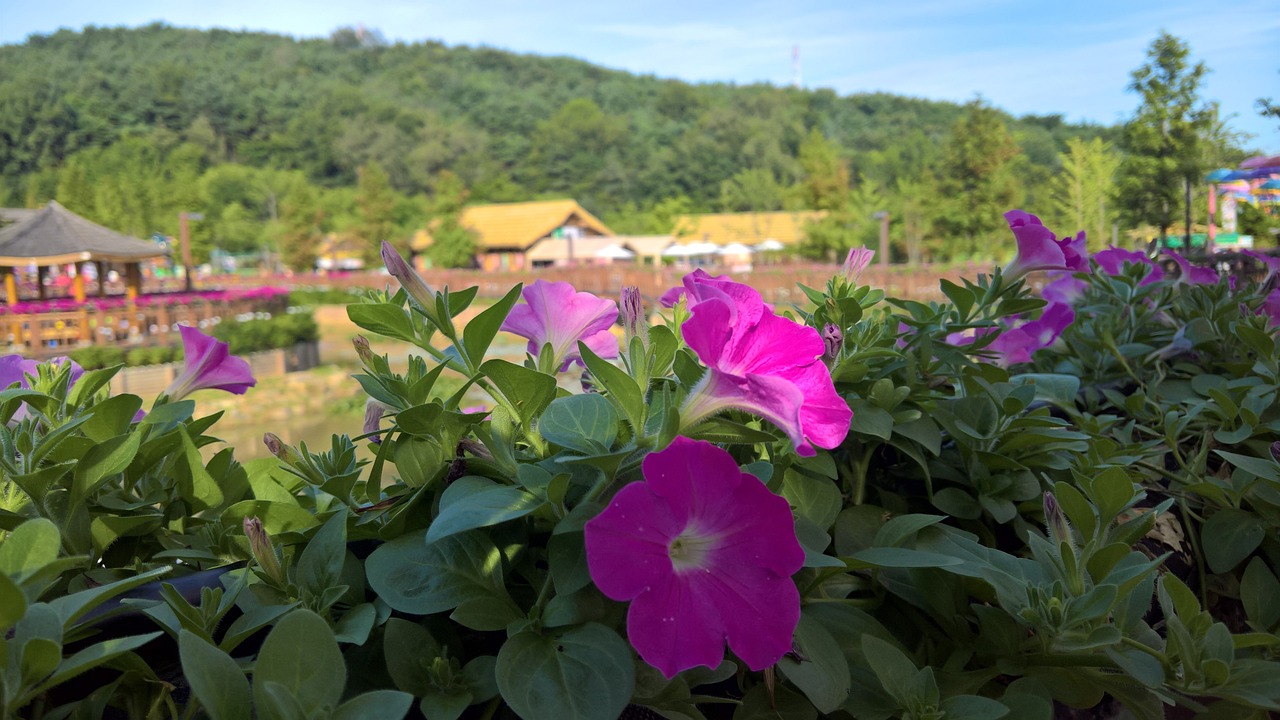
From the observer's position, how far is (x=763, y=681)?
0.65 metres

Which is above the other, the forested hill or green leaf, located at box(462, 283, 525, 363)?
the forested hill

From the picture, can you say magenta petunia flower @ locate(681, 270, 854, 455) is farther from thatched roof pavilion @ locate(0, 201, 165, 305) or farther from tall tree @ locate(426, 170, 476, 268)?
tall tree @ locate(426, 170, 476, 268)

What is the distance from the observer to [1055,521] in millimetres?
640

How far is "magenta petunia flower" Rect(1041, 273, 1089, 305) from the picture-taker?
1.58 meters

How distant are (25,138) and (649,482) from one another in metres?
93.2

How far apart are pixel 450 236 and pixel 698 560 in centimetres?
4746

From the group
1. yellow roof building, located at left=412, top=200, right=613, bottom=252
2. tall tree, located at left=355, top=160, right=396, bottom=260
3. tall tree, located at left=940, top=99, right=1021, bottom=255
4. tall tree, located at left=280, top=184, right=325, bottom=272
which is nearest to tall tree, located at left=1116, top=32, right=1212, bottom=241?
tall tree, located at left=940, top=99, right=1021, bottom=255

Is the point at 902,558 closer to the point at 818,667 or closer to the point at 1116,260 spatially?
the point at 818,667

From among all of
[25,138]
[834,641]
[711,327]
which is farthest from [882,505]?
[25,138]

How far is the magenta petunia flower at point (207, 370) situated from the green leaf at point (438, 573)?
0.43 metres

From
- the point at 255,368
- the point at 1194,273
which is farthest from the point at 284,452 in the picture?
the point at 255,368

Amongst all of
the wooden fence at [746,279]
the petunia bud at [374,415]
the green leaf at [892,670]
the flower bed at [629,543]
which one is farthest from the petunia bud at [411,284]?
the wooden fence at [746,279]

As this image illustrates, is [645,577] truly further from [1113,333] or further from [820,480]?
[1113,333]

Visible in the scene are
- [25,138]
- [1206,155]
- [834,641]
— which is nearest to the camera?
[834,641]
